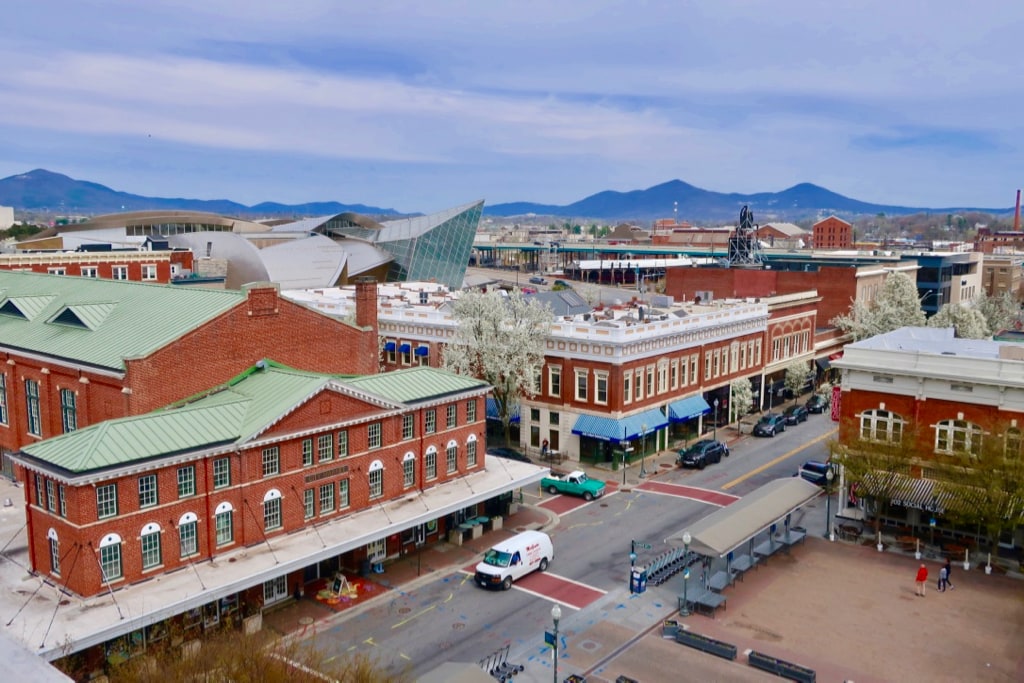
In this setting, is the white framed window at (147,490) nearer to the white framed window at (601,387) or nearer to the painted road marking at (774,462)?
the white framed window at (601,387)

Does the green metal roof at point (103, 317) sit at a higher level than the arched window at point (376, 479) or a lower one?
higher

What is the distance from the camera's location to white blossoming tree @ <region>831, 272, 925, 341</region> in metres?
79.2

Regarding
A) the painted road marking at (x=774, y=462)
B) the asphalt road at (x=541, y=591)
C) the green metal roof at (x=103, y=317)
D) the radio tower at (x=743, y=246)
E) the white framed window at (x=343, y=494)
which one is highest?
the radio tower at (x=743, y=246)

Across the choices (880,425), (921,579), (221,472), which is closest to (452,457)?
(221,472)

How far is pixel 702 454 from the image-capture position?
54.5m

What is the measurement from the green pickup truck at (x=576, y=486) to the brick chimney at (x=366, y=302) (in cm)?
Answer: 1317

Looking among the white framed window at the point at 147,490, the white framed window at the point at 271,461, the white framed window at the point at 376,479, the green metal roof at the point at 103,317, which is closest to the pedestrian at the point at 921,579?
the white framed window at the point at 376,479

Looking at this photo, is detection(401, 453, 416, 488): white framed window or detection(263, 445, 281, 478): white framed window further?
detection(401, 453, 416, 488): white framed window

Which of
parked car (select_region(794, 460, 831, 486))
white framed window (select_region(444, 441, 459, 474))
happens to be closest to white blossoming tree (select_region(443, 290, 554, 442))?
white framed window (select_region(444, 441, 459, 474))

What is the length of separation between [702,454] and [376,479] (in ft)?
79.1

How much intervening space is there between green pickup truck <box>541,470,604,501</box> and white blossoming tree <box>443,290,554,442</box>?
617cm

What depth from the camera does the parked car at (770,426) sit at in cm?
6331

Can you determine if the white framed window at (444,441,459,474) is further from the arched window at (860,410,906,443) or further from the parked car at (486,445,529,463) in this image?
the arched window at (860,410,906,443)

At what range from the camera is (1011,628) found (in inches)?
1260
